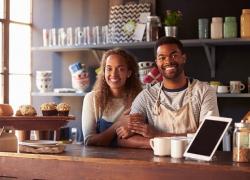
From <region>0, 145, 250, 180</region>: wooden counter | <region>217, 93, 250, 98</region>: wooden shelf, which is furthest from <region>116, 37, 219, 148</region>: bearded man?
<region>217, 93, 250, 98</region>: wooden shelf

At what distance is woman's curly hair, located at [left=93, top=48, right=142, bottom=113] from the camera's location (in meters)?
2.91

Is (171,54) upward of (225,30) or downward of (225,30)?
downward

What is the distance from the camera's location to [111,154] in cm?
208

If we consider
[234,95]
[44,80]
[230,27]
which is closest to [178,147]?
[234,95]

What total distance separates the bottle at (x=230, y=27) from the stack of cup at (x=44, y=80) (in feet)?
5.59

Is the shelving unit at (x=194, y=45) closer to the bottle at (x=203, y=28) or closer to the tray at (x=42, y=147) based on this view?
the bottle at (x=203, y=28)

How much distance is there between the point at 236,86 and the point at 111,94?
139cm

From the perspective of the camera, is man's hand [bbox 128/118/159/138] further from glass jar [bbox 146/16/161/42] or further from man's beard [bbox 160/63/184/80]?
glass jar [bbox 146/16/161/42]

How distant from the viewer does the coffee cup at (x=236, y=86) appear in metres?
3.97

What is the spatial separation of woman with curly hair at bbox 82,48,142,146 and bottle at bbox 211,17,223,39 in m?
1.20

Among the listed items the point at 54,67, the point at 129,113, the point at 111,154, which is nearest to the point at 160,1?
the point at 54,67

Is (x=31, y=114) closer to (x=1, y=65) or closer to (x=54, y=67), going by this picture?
(x=1, y=65)

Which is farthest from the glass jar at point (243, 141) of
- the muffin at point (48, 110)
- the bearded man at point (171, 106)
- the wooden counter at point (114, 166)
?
the muffin at point (48, 110)

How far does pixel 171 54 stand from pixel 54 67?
2650 mm
